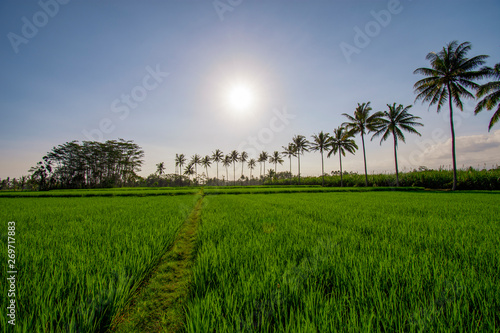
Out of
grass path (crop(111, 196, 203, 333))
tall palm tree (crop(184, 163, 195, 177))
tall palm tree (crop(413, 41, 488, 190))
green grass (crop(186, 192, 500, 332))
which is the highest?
tall palm tree (crop(413, 41, 488, 190))

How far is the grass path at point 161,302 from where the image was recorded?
1.27 m

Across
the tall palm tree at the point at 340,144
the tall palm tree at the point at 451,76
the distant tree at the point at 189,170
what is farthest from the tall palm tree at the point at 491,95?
the distant tree at the point at 189,170

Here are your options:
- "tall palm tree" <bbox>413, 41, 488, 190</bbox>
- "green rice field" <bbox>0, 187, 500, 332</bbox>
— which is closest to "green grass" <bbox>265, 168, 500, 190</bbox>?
"tall palm tree" <bbox>413, 41, 488, 190</bbox>

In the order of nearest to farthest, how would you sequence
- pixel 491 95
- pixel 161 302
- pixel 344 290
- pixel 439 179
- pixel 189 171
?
pixel 344 290
pixel 161 302
pixel 491 95
pixel 439 179
pixel 189 171

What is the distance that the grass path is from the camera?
4.18 feet

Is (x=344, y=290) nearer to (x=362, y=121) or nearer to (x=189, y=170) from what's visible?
(x=362, y=121)

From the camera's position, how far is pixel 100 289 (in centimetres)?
144

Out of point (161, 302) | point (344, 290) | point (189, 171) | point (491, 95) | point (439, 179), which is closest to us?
point (344, 290)

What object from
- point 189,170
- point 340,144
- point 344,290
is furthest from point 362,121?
point 189,170

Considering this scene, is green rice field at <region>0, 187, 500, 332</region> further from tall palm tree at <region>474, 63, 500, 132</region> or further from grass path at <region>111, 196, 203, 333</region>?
tall palm tree at <region>474, 63, 500, 132</region>

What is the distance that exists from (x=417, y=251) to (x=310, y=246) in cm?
134

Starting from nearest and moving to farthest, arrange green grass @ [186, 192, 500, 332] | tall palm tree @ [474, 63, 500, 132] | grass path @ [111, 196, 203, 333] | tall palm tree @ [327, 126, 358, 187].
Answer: green grass @ [186, 192, 500, 332] < grass path @ [111, 196, 203, 333] < tall palm tree @ [474, 63, 500, 132] < tall palm tree @ [327, 126, 358, 187]

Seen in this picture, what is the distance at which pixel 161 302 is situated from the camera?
159 centimetres

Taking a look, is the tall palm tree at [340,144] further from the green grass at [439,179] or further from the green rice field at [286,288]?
the green rice field at [286,288]
